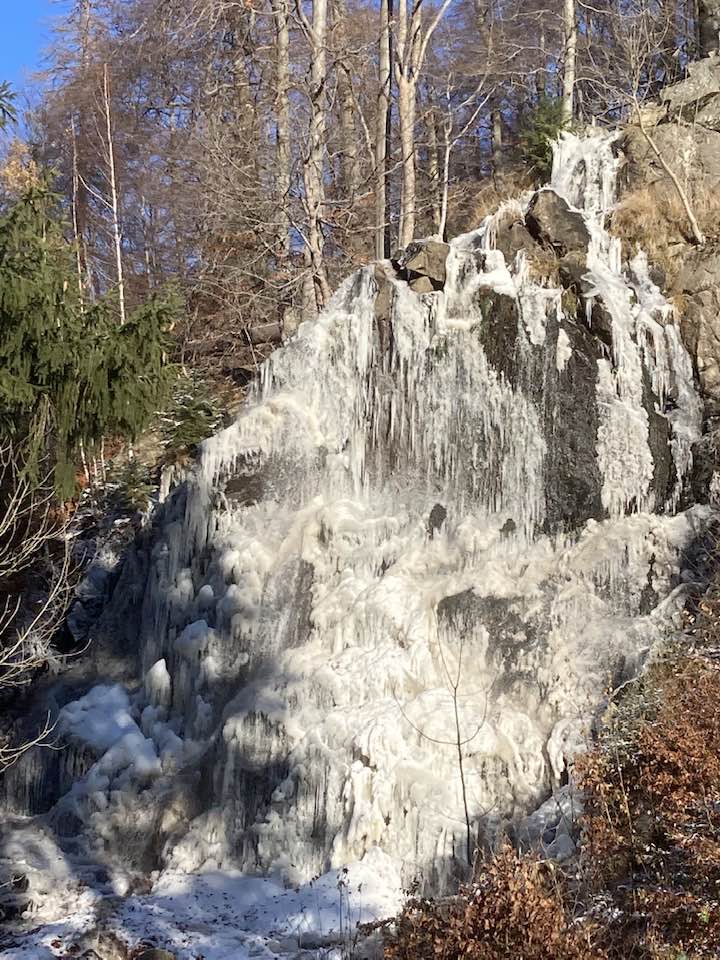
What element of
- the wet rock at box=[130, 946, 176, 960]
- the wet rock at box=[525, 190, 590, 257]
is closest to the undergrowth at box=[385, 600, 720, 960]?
the wet rock at box=[130, 946, 176, 960]

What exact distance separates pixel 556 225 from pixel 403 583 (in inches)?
196

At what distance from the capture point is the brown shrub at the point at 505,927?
500 centimetres

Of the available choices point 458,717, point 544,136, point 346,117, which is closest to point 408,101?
point 544,136

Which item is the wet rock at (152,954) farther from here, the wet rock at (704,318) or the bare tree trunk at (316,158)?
the bare tree trunk at (316,158)

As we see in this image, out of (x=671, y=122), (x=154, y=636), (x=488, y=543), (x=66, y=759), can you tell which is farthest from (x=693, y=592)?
(x=671, y=122)

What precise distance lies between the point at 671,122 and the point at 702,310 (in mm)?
4757

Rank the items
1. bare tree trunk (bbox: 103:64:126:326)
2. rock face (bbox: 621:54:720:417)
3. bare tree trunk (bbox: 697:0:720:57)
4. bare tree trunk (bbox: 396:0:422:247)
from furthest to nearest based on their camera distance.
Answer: bare tree trunk (bbox: 103:64:126:326)
bare tree trunk (bbox: 697:0:720:57)
bare tree trunk (bbox: 396:0:422:247)
rock face (bbox: 621:54:720:417)

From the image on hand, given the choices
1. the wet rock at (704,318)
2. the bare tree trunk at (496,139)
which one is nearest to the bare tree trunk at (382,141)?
the bare tree trunk at (496,139)

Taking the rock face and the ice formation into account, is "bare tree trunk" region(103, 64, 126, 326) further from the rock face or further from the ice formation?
the rock face

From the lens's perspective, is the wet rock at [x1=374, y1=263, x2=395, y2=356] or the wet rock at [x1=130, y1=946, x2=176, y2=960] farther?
the wet rock at [x1=374, y1=263, x2=395, y2=356]

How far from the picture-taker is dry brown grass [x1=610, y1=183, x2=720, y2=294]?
11906 millimetres

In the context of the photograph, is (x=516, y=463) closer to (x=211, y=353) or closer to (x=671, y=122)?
(x=671, y=122)

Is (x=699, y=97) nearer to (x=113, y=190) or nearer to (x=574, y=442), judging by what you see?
(x=574, y=442)

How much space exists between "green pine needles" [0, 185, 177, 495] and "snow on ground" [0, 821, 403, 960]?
4187mm
